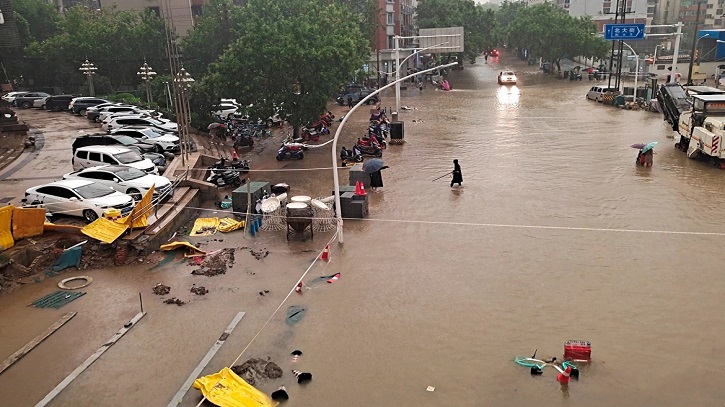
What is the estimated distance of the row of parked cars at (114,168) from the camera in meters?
18.1

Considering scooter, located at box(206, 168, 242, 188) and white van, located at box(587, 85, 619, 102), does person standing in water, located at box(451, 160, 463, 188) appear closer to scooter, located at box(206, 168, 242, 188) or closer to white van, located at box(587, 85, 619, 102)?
scooter, located at box(206, 168, 242, 188)

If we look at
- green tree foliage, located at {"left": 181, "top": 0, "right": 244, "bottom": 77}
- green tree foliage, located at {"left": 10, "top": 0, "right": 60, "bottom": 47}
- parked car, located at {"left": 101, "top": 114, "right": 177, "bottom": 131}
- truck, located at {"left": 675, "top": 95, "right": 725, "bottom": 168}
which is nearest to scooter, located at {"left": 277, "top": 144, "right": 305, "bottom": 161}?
parked car, located at {"left": 101, "top": 114, "right": 177, "bottom": 131}

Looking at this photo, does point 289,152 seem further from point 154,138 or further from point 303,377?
point 303,377

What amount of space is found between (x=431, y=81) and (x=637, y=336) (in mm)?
62951

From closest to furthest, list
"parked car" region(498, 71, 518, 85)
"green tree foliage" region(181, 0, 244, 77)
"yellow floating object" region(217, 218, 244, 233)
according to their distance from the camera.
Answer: "yellow floating object" region(217, 218, 244, 233)
"green tree foliage" region(181, 0, 244, 77)
"parked car" region(498, 71, 518, 85)

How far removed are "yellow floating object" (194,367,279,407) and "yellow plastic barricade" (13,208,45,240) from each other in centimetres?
955

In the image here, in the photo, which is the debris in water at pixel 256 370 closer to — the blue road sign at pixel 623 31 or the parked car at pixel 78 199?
the parked car at pixel 78 199

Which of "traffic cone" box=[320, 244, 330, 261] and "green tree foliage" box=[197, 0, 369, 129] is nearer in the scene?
"traffic cone" box=[320, 244, 330, 261]

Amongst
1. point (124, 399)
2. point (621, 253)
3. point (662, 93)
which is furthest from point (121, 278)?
point (662, 93)

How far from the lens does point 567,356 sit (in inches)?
416

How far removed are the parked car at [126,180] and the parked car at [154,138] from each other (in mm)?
7633

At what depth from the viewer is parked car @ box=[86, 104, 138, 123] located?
124 feet

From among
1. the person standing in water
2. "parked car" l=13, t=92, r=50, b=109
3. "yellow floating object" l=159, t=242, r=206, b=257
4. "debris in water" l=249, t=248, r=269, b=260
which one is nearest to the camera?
"debris in water" l=249, t=248, r=269, b=260

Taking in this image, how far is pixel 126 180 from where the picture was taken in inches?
803
